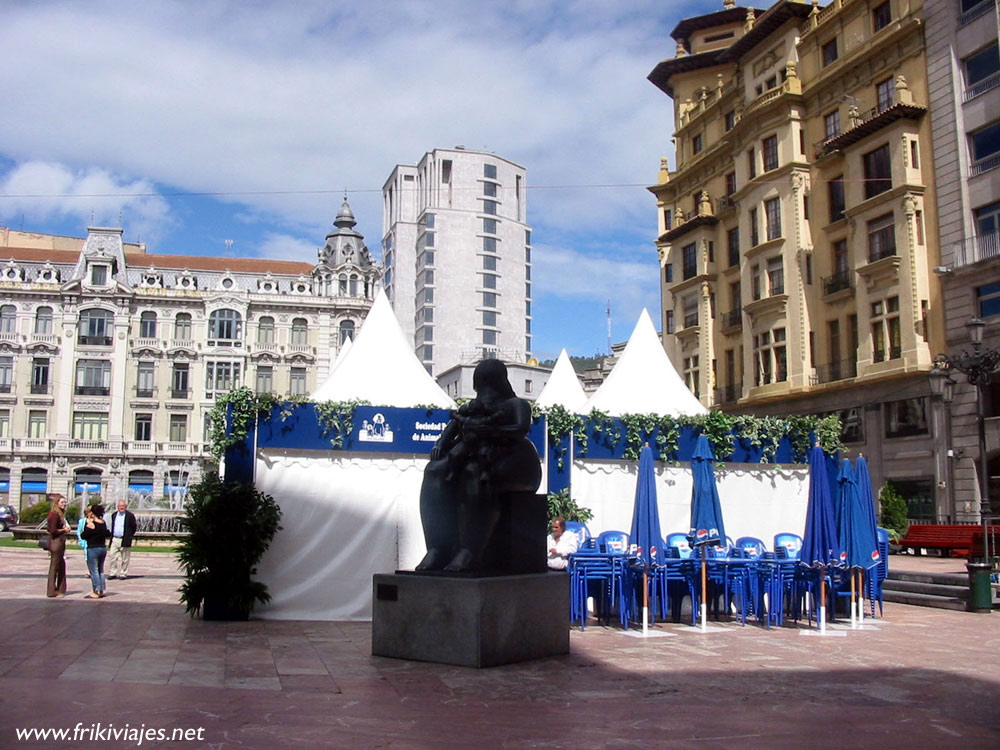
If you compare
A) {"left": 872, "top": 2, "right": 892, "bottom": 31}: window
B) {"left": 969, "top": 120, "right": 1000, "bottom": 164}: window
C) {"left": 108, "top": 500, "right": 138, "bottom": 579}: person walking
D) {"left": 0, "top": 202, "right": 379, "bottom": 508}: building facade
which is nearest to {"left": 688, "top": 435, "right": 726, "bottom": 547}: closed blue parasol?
{"left": 108, "top": 500, "right": 138, "bottom": 579}: person walking

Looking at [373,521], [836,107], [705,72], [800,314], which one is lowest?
[373,521]

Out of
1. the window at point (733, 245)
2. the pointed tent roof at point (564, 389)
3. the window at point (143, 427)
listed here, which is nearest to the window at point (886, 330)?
the window at point (733, 245)

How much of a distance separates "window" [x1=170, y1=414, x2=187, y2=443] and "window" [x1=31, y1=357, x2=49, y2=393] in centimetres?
837

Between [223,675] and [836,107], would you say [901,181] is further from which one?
[223,675]

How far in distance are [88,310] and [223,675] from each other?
6076 cm

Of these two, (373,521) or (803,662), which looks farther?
(373,521)

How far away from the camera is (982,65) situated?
2805 cm

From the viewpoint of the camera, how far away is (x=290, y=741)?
5.30m

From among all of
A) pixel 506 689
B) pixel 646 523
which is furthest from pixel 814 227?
pixel 506 689

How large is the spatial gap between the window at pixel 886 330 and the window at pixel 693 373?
10978 millimetres

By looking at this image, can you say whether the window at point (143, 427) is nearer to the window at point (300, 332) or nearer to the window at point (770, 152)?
the window at point (300, 332)

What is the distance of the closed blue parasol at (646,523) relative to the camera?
11734 millimetres

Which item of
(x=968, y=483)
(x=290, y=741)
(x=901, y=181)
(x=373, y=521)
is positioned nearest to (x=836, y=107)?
(x=901, y=181)

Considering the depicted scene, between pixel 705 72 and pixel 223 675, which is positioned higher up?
pixel 705 72
